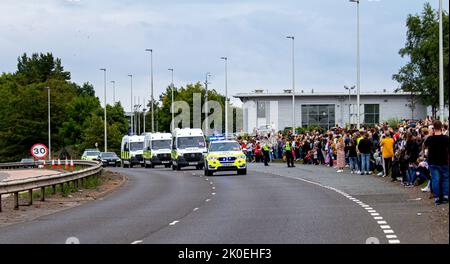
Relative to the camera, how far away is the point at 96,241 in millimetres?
16062

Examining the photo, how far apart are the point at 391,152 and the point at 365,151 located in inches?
152

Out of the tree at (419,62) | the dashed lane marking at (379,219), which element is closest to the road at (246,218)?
the dashed lane marking at (379,219)

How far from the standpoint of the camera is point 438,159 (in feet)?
71.6

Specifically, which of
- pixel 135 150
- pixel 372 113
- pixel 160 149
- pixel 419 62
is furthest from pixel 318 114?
pixel 160 149

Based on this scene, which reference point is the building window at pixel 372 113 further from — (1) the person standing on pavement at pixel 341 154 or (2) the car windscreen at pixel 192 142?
(1) the person standing on pavement at pixel 341 154

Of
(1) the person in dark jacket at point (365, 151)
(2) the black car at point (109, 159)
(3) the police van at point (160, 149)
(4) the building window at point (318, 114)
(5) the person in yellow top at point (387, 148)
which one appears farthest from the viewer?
(4) the building window at point (318, 114)

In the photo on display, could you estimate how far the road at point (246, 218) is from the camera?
16250 mm

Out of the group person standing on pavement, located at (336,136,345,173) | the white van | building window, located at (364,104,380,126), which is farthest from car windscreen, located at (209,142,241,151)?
building window, located at (364,104,380,126)

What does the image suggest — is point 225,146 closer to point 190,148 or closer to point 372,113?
point 190,148

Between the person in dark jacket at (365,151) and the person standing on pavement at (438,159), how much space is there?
15650 mm

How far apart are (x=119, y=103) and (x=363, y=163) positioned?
118m

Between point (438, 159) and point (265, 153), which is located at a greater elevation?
point (438, 159)

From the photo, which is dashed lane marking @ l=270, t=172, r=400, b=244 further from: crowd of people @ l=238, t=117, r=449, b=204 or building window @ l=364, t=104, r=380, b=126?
building window @ l=364, t=104, r=380, b=126
